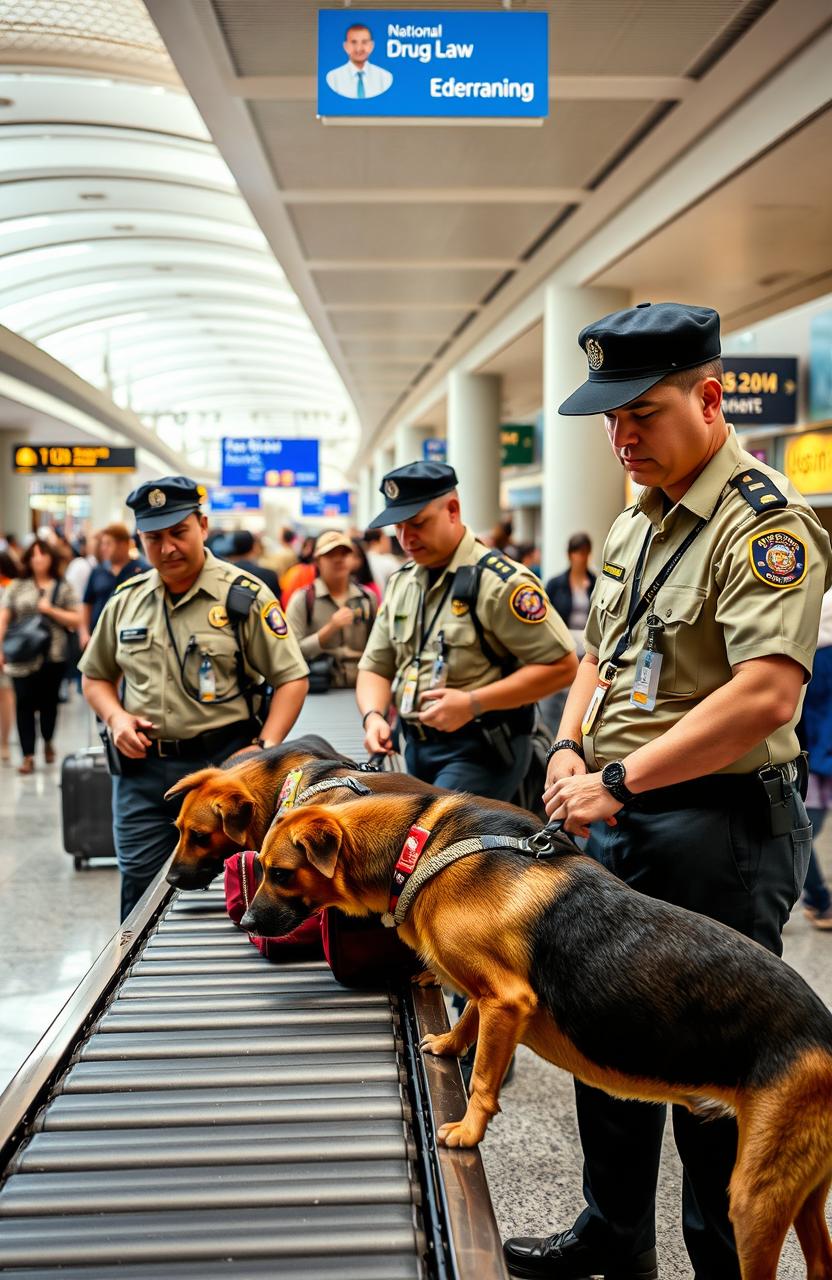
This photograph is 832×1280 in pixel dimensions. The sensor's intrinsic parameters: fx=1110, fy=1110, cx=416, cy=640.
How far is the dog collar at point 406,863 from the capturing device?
2.22m

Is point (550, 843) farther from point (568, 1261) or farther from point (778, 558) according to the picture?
point (568, 1261)

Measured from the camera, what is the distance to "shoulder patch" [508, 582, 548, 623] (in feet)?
12.8

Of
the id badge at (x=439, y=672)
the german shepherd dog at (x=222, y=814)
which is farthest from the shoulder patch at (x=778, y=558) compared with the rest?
the id badge at (x=439, y=672)

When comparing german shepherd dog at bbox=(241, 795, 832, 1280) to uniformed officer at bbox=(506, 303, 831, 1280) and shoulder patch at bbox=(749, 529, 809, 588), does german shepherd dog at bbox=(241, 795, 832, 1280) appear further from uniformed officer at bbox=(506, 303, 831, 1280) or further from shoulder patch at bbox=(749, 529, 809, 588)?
shoulder patch at bbox=(749, 529, 809, 588)

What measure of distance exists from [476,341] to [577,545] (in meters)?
8.65

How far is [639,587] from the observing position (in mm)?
2494

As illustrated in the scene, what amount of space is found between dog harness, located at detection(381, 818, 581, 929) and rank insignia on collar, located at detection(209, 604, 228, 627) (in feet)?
6.65

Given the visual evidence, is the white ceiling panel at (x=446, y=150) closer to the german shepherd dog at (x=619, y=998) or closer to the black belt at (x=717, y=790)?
the black belt at (x=717, y=790)

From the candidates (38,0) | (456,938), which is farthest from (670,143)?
(456,938)

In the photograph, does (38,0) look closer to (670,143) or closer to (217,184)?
(217,184)

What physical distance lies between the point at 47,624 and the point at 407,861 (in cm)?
861

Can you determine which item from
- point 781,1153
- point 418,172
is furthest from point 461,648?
point 418,172

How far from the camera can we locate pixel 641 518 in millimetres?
2609

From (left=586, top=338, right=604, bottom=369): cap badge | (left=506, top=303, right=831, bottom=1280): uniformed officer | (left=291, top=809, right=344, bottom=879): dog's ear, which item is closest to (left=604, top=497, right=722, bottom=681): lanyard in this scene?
(left=506, top=303, right=831, bottom=1280): uniformed officer
